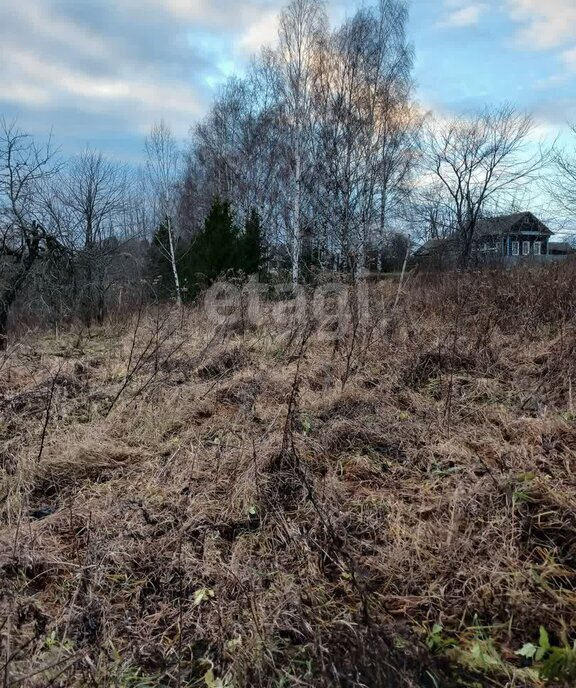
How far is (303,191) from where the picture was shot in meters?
14.8

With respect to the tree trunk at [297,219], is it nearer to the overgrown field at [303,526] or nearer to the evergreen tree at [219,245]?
the evergreen tree at [219,245]

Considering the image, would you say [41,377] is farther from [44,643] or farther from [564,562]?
[564,562]

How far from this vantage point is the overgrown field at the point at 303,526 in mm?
1474

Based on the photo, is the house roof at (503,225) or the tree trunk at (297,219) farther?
the house roof at (503,225)

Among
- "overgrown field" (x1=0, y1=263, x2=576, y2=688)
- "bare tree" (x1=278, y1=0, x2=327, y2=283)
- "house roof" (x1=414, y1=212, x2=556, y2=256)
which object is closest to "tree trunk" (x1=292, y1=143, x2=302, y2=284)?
"bare tree" (x1=278, y1=0, x2=327, y2=283)

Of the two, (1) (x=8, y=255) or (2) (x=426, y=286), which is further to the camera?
(1) (x=8, y=255)

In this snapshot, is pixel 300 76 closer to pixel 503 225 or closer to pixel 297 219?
pixel 297 219

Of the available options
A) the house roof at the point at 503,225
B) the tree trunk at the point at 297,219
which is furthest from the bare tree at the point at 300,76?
the house roof at the point at 503,225

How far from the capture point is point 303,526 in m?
2.08

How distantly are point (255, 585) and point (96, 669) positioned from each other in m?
0.58

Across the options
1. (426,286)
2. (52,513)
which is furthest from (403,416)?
(426,286)

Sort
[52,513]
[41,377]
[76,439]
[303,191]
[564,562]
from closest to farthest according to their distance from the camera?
[564,562] < [52,513] < [76,439] < [41,377] < [303,191]

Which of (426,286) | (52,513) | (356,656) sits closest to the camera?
(356,656)

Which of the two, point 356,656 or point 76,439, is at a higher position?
point 76,439
